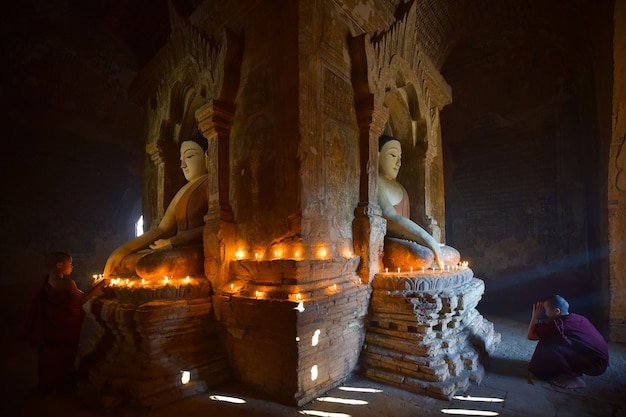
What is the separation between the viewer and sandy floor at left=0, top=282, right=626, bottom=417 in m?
3.23

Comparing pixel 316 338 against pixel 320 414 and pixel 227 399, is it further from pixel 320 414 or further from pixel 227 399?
pixel 227 399

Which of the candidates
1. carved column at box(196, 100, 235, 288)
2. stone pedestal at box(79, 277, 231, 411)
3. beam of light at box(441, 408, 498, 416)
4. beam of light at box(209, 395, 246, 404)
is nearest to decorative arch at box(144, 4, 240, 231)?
carved column at box(196, 100, 235, 288)

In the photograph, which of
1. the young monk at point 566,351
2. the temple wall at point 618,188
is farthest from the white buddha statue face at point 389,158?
the temple wall at point 618,188

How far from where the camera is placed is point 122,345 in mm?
3834

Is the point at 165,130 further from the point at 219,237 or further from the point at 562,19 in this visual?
the point at 562,19

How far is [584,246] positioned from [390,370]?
6.96 m

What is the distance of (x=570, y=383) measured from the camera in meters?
3.66

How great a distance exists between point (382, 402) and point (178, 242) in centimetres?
346

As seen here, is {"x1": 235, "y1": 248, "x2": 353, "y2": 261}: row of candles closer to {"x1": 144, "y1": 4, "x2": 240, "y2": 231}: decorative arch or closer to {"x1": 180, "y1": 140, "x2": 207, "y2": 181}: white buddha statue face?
{"x1": 144, "y1": 4, "x2": 240, "y2": 231}: decorative arch

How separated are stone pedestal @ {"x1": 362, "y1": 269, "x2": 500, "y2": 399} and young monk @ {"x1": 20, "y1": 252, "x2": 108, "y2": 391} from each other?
3504 mm

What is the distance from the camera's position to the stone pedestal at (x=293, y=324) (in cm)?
337

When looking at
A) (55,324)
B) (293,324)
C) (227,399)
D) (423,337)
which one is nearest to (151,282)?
(55,324)

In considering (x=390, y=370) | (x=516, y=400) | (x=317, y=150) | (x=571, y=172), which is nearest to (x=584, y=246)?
(x=571, y=172)

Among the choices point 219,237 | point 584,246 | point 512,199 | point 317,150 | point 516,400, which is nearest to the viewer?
point 516,400
